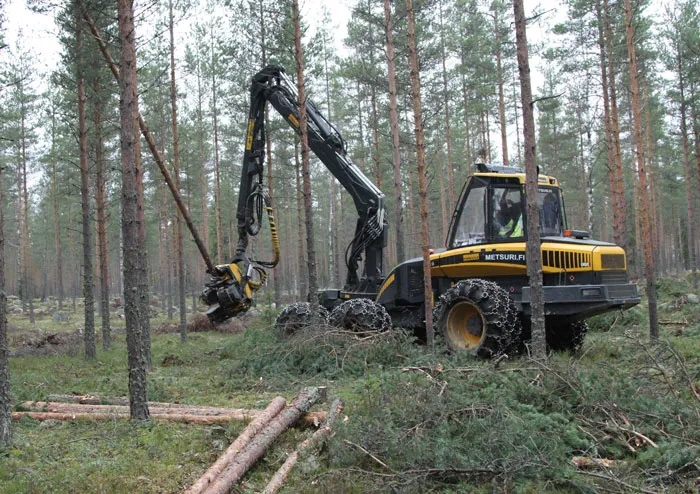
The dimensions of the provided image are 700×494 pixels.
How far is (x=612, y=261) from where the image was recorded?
9203 mm

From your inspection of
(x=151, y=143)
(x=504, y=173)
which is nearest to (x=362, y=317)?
(x=504, y=173)

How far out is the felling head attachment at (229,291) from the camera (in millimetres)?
11172

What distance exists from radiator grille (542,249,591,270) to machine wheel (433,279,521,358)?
0.89m

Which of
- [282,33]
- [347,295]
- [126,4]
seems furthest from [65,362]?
[282,33]

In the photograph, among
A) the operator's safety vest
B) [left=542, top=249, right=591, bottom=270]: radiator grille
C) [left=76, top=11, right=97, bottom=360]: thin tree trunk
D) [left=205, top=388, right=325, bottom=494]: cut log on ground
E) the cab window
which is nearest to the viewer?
[left=205, top=388, right=325, bottom=494]: cut log on ground

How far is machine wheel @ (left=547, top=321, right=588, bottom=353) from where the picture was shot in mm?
10758

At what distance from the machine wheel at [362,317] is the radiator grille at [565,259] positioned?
3136 mm

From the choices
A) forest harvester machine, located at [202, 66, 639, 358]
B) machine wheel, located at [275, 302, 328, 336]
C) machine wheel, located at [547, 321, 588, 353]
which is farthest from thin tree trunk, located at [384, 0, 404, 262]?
machine wheel, located at [547, 321, 588, 353]

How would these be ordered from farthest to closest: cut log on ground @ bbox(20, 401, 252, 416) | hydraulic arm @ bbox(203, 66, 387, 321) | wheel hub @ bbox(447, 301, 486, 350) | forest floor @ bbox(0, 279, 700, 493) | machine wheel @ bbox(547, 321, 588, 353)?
hydraulic arm @ bbox(203, 66, 387, 321) → machine wheel @ bbox(547, 321, 588, 353) → wheel hub @ bbox(447, 301, 486, 350) → cut log on ground @ bbox(20, 401, 252, 416) → forest floor @ bbox(0, 279, 700, 493)

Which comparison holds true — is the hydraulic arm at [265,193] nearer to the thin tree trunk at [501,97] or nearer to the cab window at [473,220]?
the cab window at [473,220]

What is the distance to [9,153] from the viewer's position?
34188 millimetres

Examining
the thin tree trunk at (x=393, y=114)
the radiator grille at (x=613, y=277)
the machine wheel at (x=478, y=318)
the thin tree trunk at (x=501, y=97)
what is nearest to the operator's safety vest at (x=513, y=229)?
the machine wheel at (x=478, y=318)

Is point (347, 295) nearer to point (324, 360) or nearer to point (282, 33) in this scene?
point (324, 360)

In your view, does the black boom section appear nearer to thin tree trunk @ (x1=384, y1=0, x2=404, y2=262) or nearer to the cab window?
the cab window
